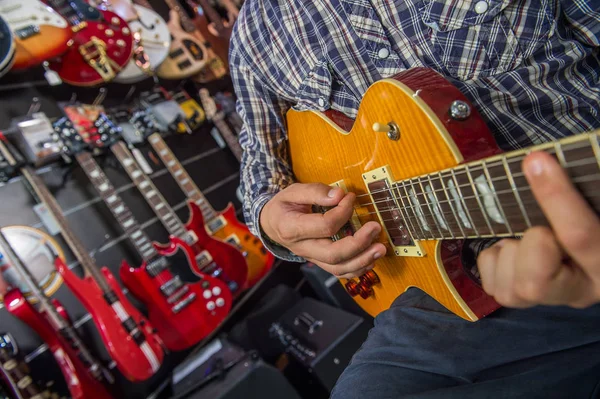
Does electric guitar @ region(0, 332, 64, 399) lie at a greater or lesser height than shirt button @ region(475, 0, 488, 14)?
lesser

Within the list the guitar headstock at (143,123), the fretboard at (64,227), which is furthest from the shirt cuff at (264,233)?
the guitar headstock at (143,123)

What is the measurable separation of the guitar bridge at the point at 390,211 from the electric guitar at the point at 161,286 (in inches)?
73.1

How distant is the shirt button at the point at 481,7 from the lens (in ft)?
2.25

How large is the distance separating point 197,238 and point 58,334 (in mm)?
1010

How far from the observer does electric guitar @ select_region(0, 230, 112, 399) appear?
74.1 inches

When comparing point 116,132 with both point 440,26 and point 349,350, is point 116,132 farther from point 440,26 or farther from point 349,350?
point 440,26

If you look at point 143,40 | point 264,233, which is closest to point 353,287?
point 264,233

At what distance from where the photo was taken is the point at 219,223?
285cm

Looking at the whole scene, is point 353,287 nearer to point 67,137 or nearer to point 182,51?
point 67,137

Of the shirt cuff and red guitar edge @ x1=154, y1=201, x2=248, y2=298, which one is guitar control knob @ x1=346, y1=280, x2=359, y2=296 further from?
red guitar edge @ x1=154, y1=201, x2=248, y2=298

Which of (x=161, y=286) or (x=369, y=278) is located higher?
(x=161, y=286)

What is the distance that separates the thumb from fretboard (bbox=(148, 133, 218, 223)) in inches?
77.7

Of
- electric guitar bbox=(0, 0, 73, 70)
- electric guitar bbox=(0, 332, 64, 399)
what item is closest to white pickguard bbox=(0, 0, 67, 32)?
electric guitar bbox=(0, 0, 73, 70)

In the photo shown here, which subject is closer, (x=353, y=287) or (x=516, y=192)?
(x=516, y=192)
